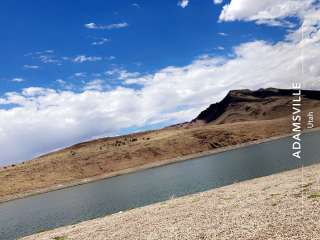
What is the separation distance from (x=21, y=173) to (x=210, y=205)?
138003mm

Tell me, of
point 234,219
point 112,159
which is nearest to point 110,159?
point 112,159

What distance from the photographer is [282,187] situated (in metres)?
37.2

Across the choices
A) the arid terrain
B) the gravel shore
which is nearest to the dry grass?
the arid terrain

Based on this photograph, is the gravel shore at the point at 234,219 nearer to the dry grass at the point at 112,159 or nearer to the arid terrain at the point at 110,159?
the arid terrain at the point at 110,159

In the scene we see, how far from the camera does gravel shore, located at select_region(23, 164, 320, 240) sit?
Result: 2298cm

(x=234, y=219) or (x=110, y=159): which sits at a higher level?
(x=234, y=219)

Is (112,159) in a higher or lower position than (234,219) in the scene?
lower

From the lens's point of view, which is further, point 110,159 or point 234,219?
point 110,159

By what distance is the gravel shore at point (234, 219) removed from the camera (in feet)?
75.4

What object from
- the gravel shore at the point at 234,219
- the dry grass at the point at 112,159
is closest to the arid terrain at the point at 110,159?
the dry grass at the point at 112,159

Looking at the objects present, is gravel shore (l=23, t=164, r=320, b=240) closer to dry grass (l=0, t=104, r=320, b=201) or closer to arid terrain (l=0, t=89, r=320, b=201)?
arid terrain (l=0, t=89, r=320, b=201)

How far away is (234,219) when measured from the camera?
89.8 feet

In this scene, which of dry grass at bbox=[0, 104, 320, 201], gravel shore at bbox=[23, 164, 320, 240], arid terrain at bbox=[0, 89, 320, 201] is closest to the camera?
gravel shore at bbox=[23, 164, 320, 240]

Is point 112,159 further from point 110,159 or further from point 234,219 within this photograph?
point 234,219
